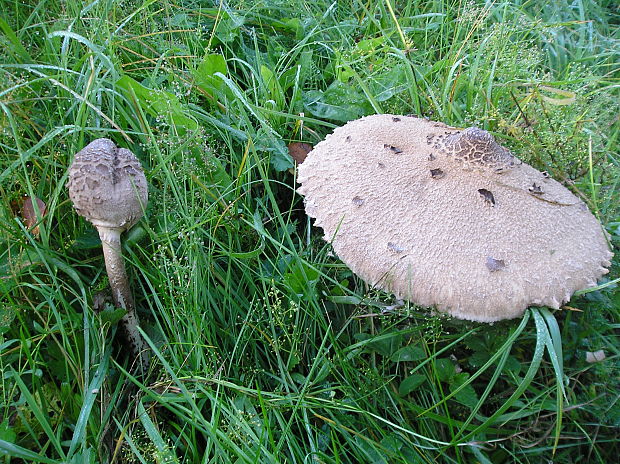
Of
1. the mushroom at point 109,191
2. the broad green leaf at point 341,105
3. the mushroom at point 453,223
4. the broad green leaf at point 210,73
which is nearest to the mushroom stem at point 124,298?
the mushroom at point 109,191

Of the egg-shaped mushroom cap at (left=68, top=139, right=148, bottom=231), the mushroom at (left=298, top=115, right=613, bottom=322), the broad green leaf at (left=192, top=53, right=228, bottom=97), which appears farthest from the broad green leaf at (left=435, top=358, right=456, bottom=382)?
the broad green leaf at (left=192, top=53, right=228, bottom=97)

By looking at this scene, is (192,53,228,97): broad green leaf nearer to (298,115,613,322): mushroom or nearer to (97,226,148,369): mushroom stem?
(298,115,613,322): mushroom

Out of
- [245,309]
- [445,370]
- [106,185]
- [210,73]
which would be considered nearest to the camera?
[106,185]

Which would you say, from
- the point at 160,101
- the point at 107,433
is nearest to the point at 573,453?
the point at 107,433

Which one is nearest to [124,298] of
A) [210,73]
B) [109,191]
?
[109,191]

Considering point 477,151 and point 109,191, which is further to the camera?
point 477,151

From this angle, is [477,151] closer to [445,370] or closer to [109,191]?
[445,370]

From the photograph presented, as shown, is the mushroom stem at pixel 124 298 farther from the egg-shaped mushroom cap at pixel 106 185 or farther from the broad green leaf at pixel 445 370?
the broad green leaf at pixel 445 370
